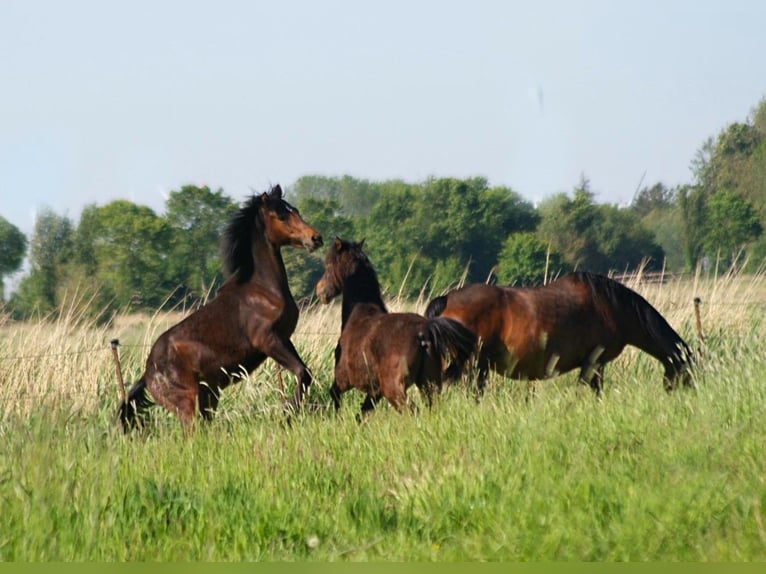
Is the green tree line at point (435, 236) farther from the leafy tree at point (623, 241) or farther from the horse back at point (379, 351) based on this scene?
the horse back at point (379, 351)

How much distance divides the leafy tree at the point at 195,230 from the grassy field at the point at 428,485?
4519 cm

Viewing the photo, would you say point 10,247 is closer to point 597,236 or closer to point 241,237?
→ point 597,236

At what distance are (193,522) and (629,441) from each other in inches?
101

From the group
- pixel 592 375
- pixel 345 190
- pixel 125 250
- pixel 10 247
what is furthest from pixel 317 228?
pixel 592 375

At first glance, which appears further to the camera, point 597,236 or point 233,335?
point 597,236

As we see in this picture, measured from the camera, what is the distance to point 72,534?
5.61m

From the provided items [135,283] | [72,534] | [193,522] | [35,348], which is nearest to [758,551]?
[193,522]

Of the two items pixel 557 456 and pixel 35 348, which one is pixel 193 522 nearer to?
pixel 557 456

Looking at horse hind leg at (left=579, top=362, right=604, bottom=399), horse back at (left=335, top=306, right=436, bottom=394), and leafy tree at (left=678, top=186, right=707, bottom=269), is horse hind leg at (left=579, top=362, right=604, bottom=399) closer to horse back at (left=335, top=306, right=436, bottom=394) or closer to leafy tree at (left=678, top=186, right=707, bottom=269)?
horse back at (left=335, top=306, right=436, bottom=394)

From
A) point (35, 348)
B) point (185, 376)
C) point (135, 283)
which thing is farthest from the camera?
point (135, 283)

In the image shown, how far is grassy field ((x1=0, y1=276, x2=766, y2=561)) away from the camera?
5.50 m

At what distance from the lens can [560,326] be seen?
38.2 ft

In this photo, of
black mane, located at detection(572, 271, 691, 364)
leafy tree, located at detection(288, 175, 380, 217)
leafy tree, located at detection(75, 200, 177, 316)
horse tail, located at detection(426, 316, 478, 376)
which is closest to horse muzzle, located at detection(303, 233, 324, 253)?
horse tail, located at detection(426, 316, 478, 376)

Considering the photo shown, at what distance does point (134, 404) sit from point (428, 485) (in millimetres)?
4832
